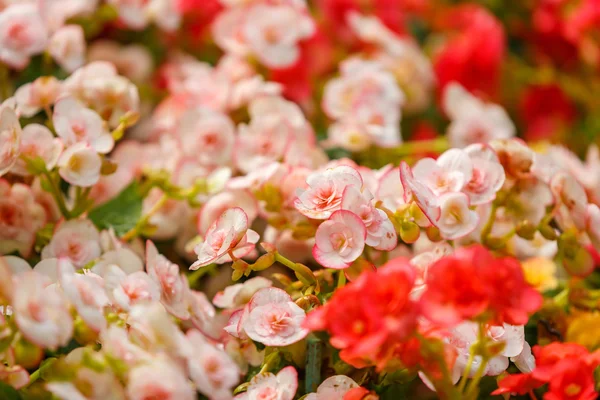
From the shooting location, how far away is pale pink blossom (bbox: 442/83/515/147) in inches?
35.5

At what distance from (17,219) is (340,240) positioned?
0.97 ft

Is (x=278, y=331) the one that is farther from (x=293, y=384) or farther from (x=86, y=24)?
(x=86, y=24)

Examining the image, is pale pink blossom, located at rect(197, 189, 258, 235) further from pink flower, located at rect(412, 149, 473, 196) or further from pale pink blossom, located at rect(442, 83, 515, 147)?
pale pink blossom, located at rect(442, 83, 515, 147)

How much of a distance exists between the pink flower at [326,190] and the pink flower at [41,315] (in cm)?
19

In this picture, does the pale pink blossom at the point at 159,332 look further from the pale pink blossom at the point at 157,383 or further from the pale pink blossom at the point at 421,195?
the pale pink blossom at the point at 421,195

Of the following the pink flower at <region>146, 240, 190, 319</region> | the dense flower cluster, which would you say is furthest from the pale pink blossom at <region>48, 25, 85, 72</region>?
the pink flower at <region>146, 240, 190, 319</region>

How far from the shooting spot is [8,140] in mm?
552

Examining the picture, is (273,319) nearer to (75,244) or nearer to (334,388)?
(334,388)

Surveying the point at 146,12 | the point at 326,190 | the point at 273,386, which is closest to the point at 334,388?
the point at 273,386

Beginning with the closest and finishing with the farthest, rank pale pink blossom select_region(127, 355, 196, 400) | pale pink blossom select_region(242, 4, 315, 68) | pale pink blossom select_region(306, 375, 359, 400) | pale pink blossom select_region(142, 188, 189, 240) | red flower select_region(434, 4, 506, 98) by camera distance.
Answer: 1. pale pink blossom select_region(127, 355, 196, 400)
2. pale pink blossom select_region(306, 375, 359, 400)
3. pale pink blossom select_region(142, 188, 189, 240)
4. pale pink blossom select_region(242, 4, 315, 68)
5. red flower select_region(434, 4, 506, 98)

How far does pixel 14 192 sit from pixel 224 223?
0.20 meters

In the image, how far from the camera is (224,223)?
21.8 inches

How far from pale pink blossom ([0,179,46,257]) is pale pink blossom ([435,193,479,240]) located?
0.35 meters

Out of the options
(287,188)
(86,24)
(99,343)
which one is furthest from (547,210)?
(86,24)
